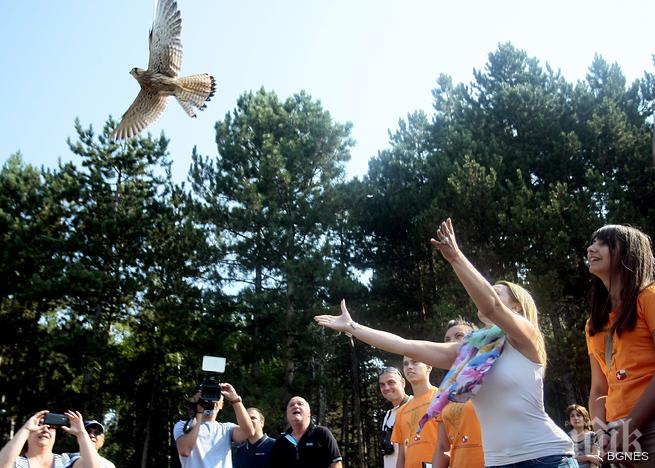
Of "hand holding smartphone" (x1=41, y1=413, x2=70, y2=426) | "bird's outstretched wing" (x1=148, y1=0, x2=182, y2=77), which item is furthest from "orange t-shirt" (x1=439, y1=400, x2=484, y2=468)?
"bird's outstretched wing" (x1=148, y1=0, x2=182, y2=77)

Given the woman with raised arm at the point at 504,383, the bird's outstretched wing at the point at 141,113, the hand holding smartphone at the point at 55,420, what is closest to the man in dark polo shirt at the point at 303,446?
the hand holding smartphone at the point at 55,420

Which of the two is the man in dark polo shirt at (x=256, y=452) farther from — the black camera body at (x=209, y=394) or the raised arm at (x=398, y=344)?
the raised arm at (x=398, y=344)

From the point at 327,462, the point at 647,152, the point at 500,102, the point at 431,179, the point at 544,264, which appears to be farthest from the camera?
the point at 500,102

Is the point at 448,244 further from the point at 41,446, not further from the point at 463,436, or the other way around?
the point at 41,446

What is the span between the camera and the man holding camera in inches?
172

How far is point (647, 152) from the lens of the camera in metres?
16.6

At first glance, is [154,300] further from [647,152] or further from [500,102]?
[647,152]

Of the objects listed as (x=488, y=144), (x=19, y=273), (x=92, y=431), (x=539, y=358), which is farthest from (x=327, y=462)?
(x=19, y=273)

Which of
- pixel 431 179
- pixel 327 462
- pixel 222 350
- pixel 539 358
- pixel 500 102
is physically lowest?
pixel 327 462

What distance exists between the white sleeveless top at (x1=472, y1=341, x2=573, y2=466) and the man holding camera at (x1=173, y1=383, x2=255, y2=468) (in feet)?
7.76

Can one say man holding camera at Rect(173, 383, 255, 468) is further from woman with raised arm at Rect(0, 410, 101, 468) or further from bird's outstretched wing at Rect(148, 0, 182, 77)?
bird's outstretched wing at Rect(148, 0, 182, 77)

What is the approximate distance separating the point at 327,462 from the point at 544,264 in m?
12.0

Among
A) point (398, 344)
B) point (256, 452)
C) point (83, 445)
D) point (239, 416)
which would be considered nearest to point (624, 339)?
point (398, 344)

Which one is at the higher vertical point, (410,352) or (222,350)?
(222,350)
